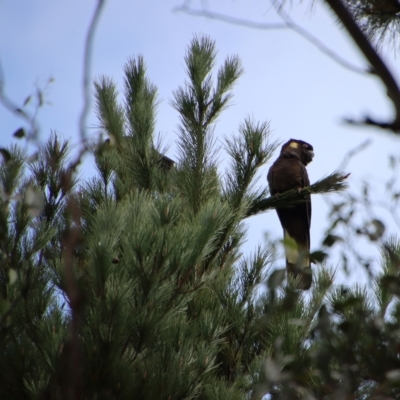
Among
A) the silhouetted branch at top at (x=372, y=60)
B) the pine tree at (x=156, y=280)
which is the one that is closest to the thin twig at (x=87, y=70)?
the silhouetted branch at top at (x=372, y=60)

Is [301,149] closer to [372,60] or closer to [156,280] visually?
[156,280]

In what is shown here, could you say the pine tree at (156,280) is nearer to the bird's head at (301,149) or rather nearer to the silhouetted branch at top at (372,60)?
the silhouetted branch at top at (372,60)

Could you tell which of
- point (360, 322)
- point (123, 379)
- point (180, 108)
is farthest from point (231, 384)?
point (360, 322)

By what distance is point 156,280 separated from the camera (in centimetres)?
275

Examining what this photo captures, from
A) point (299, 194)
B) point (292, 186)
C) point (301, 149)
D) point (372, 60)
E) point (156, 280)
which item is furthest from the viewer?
point (301, 149)

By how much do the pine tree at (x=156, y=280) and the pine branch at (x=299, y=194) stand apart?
0.03ft

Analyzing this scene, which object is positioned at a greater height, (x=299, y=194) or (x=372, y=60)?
(x=299, y=194)

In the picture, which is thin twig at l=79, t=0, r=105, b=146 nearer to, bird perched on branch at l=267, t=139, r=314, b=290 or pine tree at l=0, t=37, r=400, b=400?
pine tree at l=0, t=37, r=400, b=400

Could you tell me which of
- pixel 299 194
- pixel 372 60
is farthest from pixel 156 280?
pixel 372 60

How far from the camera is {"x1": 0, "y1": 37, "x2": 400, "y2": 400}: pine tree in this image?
2.65 metres

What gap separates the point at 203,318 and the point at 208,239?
421 mm

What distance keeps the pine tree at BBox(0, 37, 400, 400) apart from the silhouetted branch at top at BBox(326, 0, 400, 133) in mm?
934

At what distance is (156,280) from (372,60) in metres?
1.91

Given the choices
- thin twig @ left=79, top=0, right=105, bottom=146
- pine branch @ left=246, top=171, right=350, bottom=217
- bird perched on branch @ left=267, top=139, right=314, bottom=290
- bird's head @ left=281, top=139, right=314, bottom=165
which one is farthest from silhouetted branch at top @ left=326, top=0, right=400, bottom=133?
bird's head @ left=281, top=139, right=314, bottom=165
